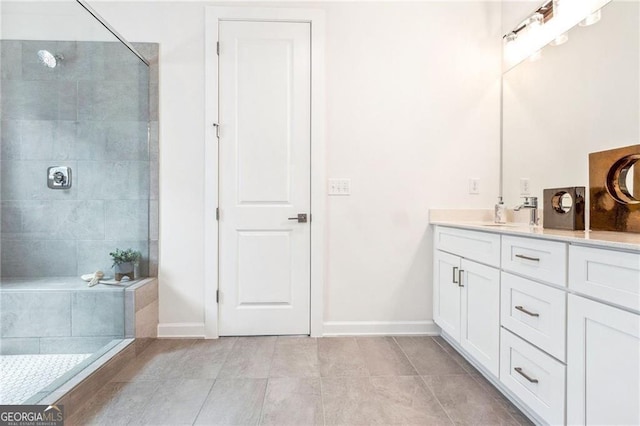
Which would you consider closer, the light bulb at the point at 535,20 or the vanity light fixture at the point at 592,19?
the vanity light fixture at the point at 592,19

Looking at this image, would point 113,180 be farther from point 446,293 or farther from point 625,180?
point 625,180

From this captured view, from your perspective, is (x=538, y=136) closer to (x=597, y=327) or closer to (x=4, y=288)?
(x=597, y=327)

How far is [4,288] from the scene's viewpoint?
171 centimetres

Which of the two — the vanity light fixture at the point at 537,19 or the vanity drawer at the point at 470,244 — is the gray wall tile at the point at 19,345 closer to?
the vanity drawer at the point at 470,244

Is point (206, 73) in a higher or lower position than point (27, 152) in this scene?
higher

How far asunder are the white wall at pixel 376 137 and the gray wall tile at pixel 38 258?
0.54 meters

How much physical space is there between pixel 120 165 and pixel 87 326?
1038mm

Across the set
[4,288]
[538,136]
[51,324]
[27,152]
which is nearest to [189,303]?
[51,324]

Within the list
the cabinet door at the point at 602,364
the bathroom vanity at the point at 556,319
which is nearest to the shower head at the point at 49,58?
the bathroom vanity at the point at 556,319

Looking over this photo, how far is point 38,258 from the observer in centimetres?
195

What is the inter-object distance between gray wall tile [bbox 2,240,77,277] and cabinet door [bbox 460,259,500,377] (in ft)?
7.97

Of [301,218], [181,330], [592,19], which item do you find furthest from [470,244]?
[181,330]

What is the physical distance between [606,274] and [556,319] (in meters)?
0.28

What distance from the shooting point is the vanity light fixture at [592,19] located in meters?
1.64
